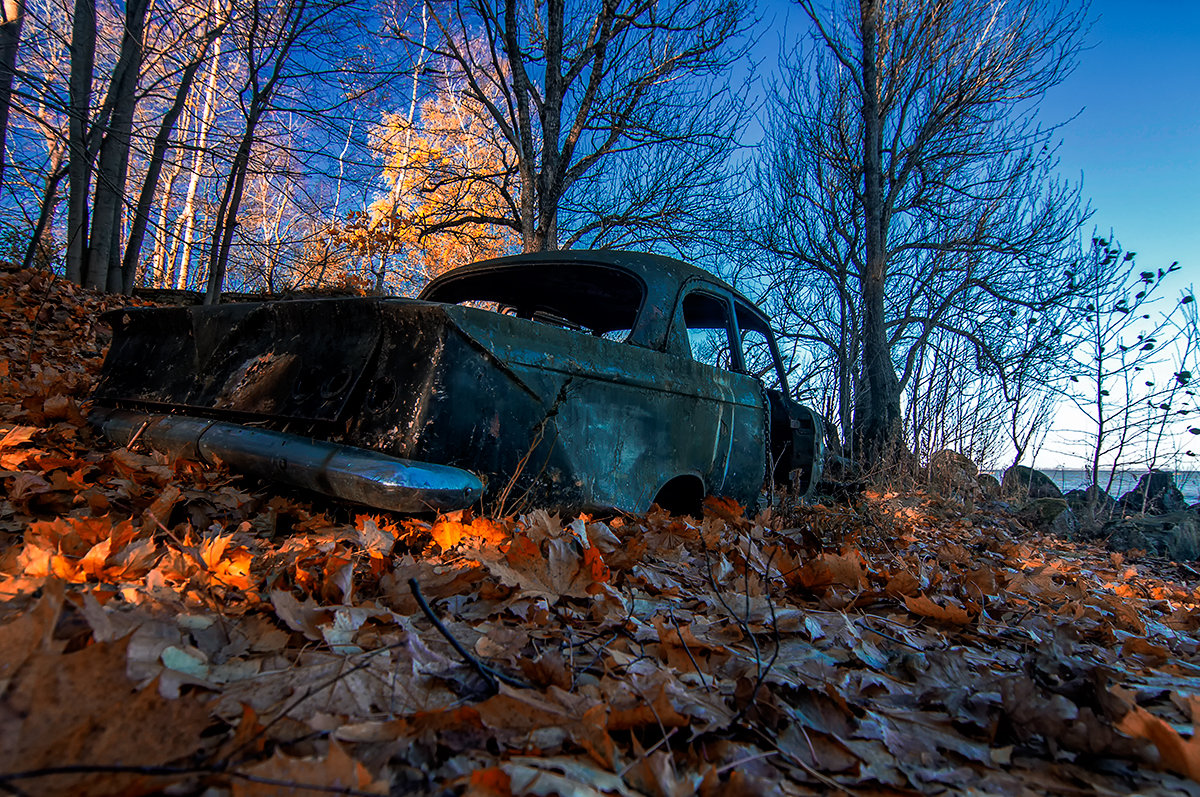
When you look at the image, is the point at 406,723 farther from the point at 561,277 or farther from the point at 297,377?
the point at 561,277

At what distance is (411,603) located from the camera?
147 cm

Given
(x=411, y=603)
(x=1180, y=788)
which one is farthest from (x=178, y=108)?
(x=1180, y=788)

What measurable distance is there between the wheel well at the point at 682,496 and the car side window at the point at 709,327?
0.72m

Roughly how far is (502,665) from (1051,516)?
8650mm

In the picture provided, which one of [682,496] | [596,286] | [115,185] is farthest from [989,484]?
[115,185]

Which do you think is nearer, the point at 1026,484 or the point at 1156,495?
the point at 1156,495

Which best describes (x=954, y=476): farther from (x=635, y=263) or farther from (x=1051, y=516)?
(x=635, y=263)

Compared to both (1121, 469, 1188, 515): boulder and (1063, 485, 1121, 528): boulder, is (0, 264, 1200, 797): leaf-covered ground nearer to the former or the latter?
(1063, 485, 1121, 528): boulder

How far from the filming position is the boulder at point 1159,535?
6.15 meters

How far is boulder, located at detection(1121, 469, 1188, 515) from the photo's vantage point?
26.0 feet

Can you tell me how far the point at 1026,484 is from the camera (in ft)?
29.6

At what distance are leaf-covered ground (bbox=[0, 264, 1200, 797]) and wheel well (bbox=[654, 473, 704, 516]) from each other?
2.71 ft

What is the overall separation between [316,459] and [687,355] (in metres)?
1.88

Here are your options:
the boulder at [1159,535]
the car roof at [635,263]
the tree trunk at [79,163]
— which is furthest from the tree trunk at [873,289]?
the tree trunk at [79,163]
